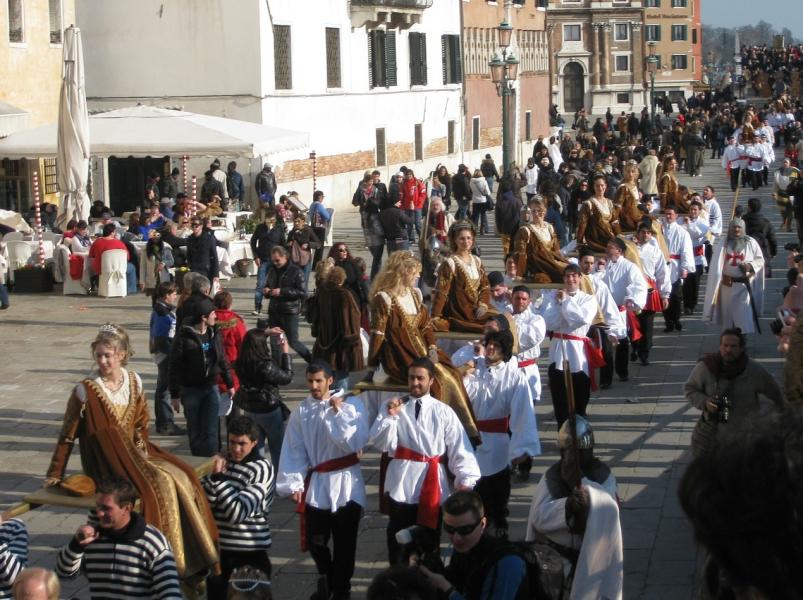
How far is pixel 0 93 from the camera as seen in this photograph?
2953cm

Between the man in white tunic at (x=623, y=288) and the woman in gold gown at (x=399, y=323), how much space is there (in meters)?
4.28

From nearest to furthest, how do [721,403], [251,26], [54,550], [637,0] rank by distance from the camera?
[721,403] → [54,550] → [251,26] → [637,0]

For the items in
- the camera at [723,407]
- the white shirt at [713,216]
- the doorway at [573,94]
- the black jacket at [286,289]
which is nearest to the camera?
the camera at [723,407]

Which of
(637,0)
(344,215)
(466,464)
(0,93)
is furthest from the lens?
(637,0)

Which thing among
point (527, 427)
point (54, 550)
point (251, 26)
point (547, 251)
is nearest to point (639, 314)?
point (547, 251)

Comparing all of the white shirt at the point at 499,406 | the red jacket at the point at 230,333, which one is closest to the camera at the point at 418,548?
the white shirt at the point at 499,406

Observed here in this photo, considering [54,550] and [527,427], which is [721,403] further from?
[54,550]

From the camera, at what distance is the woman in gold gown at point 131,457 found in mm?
7938

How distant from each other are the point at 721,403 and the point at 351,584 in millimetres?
2434

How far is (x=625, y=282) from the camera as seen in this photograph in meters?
15.2

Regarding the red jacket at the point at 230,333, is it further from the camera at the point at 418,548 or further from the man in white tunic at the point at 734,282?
the man in white tunic at the point at 734,282

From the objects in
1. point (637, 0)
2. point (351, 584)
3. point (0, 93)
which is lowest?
point (351, 584)

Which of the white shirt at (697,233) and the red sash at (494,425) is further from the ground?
the white shirt at (697,233)

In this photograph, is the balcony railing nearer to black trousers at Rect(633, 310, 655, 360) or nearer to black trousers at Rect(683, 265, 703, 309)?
black trousers at Rect(683, 265, 703, 309)
